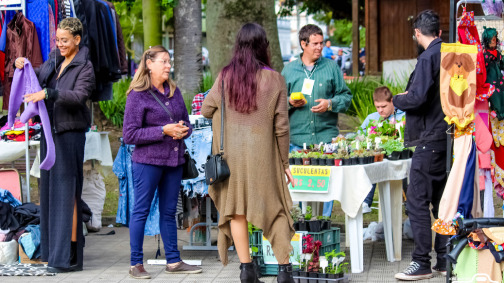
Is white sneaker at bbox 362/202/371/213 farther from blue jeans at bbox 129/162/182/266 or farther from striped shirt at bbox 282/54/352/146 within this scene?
blue jeans at bbox 129/162/182/266

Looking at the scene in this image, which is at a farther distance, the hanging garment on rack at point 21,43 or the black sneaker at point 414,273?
the hanging garment on rack at point 21,43

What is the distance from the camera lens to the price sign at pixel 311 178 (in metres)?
6.63

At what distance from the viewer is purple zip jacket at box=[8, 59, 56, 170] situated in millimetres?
6688

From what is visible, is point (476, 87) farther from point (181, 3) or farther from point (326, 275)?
point (181, 3)

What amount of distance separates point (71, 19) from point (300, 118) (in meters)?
2.16

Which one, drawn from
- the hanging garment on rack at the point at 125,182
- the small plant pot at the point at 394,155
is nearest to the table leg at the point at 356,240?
the small plant pot at the point at 394,155

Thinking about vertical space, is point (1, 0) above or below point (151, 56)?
above

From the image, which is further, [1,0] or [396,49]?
[396,49]

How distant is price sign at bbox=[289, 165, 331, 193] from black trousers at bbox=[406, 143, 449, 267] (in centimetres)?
66

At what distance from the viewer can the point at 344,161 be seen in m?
6.72

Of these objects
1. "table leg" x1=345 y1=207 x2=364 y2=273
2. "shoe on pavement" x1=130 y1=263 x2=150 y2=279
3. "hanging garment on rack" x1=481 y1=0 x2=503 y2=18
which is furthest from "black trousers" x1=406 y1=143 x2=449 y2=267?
"shoe on pavement" x1=130 y1=263 x2=150 y2=279

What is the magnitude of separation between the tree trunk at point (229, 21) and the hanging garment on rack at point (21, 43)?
4858 mm

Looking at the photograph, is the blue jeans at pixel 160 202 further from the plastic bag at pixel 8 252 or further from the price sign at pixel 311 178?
the plastic bag at pixel 8 252

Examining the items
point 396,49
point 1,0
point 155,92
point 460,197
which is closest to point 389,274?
point 460,197
